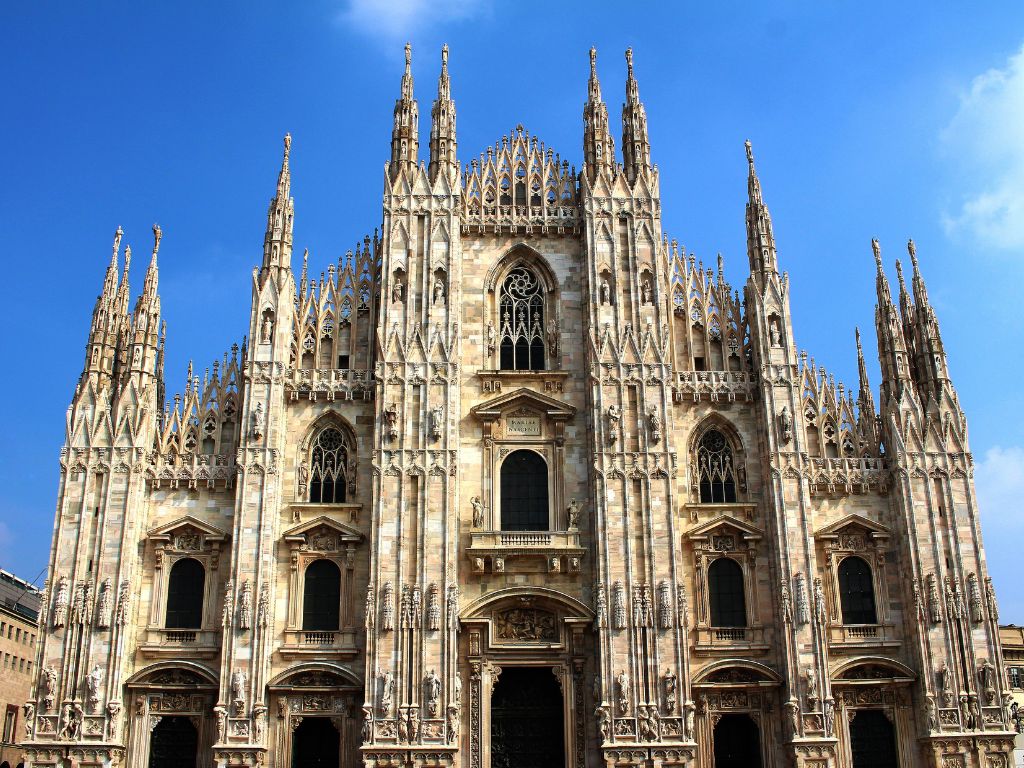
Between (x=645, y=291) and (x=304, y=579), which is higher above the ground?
(x=645, y=291)

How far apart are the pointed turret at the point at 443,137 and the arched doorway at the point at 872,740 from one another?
66.2 feet

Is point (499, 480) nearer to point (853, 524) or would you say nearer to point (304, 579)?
point (304, 579)

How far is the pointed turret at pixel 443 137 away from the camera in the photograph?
34.2m

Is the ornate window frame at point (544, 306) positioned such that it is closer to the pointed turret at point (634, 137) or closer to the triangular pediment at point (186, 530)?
the pointed turret at point (634, 137)

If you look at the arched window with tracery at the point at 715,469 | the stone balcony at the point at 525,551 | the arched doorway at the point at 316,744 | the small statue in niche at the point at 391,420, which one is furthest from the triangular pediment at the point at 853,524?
the arched doorway at the point at 316,744

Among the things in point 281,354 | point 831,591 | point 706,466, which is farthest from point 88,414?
point 831,591

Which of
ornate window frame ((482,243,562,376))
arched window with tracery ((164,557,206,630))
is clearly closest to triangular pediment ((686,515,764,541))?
ornate window frame ((482,243,562,376))

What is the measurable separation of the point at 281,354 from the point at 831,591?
17.5 meters

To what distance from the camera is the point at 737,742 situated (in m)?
29.4

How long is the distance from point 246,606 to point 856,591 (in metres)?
17.3

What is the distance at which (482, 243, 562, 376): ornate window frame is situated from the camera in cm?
3269

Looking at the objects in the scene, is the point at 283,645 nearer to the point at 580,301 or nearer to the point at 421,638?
the point at 421,638

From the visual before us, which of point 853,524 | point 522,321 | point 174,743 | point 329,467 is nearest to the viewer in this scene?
point 174,743

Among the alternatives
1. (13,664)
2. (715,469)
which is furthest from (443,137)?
(13,664)
